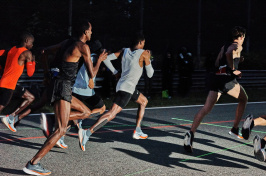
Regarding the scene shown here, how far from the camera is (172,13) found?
31938mm

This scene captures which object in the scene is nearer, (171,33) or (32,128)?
(32,128)

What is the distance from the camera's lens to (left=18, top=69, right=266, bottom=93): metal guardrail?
13.5 meters

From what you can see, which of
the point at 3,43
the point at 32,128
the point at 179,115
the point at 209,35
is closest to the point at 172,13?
the point at 209,35

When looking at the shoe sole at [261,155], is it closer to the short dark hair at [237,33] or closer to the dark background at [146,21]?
the short dark hair at [237,33]

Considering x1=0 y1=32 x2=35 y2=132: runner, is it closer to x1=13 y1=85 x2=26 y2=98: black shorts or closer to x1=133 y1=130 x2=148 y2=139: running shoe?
x1=13 y1=85 x2=26 y2=98: black shorts

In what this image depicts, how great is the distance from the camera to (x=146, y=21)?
100ft

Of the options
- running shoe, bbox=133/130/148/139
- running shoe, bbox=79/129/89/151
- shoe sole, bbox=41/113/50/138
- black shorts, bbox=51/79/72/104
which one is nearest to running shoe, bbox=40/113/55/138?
shoe sole, bbox=41/113/50/138

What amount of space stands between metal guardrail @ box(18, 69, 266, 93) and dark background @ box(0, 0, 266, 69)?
1245mm

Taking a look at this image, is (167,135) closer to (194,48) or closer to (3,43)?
(3,43)

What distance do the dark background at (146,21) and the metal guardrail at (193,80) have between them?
1.25 metres

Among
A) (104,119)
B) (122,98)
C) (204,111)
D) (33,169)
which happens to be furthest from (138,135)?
(33,169)

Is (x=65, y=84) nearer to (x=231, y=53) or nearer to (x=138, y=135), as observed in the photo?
(x=138, y=135)

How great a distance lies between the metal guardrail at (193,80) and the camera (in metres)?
13.5

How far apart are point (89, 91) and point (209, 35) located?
1096 inches
